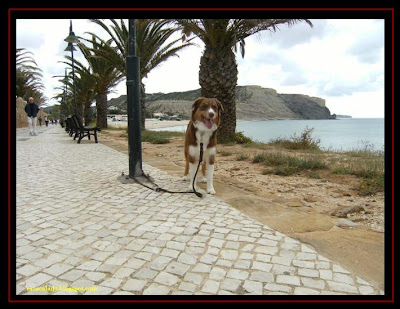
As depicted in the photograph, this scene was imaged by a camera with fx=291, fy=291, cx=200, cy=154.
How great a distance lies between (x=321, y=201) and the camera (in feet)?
14.2

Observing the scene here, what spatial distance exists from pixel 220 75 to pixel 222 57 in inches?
29.1

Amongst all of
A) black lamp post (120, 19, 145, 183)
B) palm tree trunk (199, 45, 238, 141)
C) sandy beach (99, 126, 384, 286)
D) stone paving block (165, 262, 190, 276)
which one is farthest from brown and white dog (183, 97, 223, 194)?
palm tree trunk (199, 45, 238, 141)

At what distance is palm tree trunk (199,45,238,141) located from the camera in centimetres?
1124

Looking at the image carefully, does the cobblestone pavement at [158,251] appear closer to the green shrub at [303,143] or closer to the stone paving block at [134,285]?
the stone paving block at [134,285]

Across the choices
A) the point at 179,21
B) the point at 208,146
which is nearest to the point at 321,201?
the point at 208,146

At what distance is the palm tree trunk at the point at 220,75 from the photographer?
1124cm

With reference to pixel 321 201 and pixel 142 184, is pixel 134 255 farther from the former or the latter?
pixel 321 201

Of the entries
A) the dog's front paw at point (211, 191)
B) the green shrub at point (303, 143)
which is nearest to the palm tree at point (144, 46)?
the green shrub at point (303, 143)

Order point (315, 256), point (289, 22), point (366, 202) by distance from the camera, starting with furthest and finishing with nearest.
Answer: point (289, 22), point (366, 202), point (315, 256)

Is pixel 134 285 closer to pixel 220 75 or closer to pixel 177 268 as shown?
pixel 177 268

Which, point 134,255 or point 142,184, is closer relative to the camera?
point 134,255

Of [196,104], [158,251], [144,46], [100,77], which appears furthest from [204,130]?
[100,77]
